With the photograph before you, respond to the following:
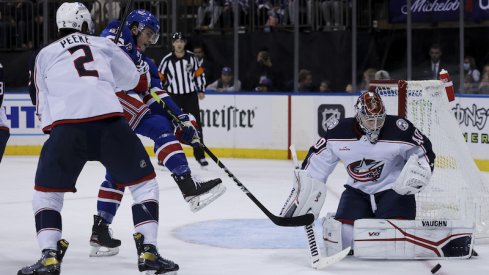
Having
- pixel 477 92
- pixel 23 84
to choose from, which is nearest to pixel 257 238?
pixel 477 92

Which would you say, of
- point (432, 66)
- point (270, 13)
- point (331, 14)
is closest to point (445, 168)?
point (432, 66)

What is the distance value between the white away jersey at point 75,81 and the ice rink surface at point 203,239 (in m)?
0.74

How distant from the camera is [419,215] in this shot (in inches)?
213

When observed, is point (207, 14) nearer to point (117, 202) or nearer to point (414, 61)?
point (414, 61)

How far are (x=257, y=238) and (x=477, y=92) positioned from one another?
456 centimetres

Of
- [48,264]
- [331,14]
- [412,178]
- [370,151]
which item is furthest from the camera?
[331,14]

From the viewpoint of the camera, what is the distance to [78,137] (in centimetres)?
410

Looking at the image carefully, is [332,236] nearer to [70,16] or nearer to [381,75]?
[70,16]

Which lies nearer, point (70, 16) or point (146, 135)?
point (70, 16)

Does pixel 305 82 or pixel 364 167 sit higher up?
pixel 305 82

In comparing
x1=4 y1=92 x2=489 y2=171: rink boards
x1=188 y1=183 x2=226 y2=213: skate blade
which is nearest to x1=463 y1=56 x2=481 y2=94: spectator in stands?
x1=4 y1=92 x2=489 y2=171: rink boards

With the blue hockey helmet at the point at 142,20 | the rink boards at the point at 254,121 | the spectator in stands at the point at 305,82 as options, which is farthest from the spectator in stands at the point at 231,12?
the blue hockey helmet at the point at 142,20

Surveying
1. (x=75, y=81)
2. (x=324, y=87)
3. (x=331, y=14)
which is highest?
(x=331, y=14)

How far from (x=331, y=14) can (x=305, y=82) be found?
110 cm
